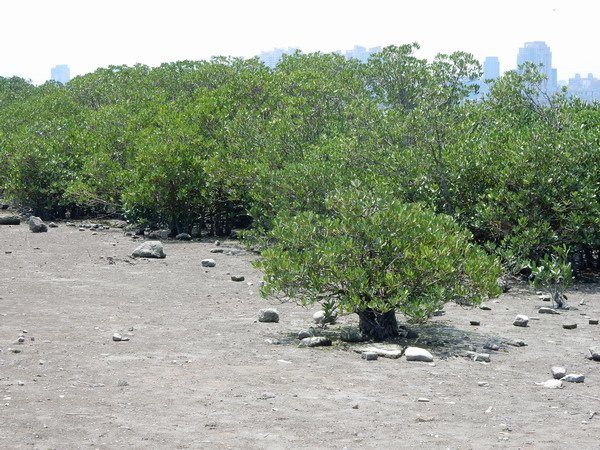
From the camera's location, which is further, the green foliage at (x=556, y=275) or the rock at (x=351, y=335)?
the green foliage at (x=556, y=275)

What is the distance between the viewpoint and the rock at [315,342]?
12.0 metres

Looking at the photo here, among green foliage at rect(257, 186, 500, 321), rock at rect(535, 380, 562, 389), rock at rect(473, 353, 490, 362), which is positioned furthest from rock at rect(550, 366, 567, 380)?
green foliage at rect(257, 186, 500, 321)

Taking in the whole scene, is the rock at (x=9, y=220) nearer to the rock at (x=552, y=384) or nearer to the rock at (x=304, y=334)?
the rock at (x=304, y=334)

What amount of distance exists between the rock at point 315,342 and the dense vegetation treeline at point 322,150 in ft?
6.56

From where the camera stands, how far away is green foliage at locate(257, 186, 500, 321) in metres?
11.6

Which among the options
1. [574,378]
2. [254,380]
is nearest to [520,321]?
[574,378]

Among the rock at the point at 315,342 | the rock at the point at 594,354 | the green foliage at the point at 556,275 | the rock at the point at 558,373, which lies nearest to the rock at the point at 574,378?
the rock at the point at 558,373

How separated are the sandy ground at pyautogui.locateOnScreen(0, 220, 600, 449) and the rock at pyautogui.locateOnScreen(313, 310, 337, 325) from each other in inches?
8.2

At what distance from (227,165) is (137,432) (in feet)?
52.2

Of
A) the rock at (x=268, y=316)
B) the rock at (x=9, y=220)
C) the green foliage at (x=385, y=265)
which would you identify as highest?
the green foliage at (x=385, y=265)

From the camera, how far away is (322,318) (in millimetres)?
13328

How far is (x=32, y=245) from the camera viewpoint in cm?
2381

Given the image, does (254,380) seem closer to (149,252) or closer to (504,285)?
(504,285)

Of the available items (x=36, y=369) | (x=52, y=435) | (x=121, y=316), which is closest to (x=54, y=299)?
(x=121, y=316)
